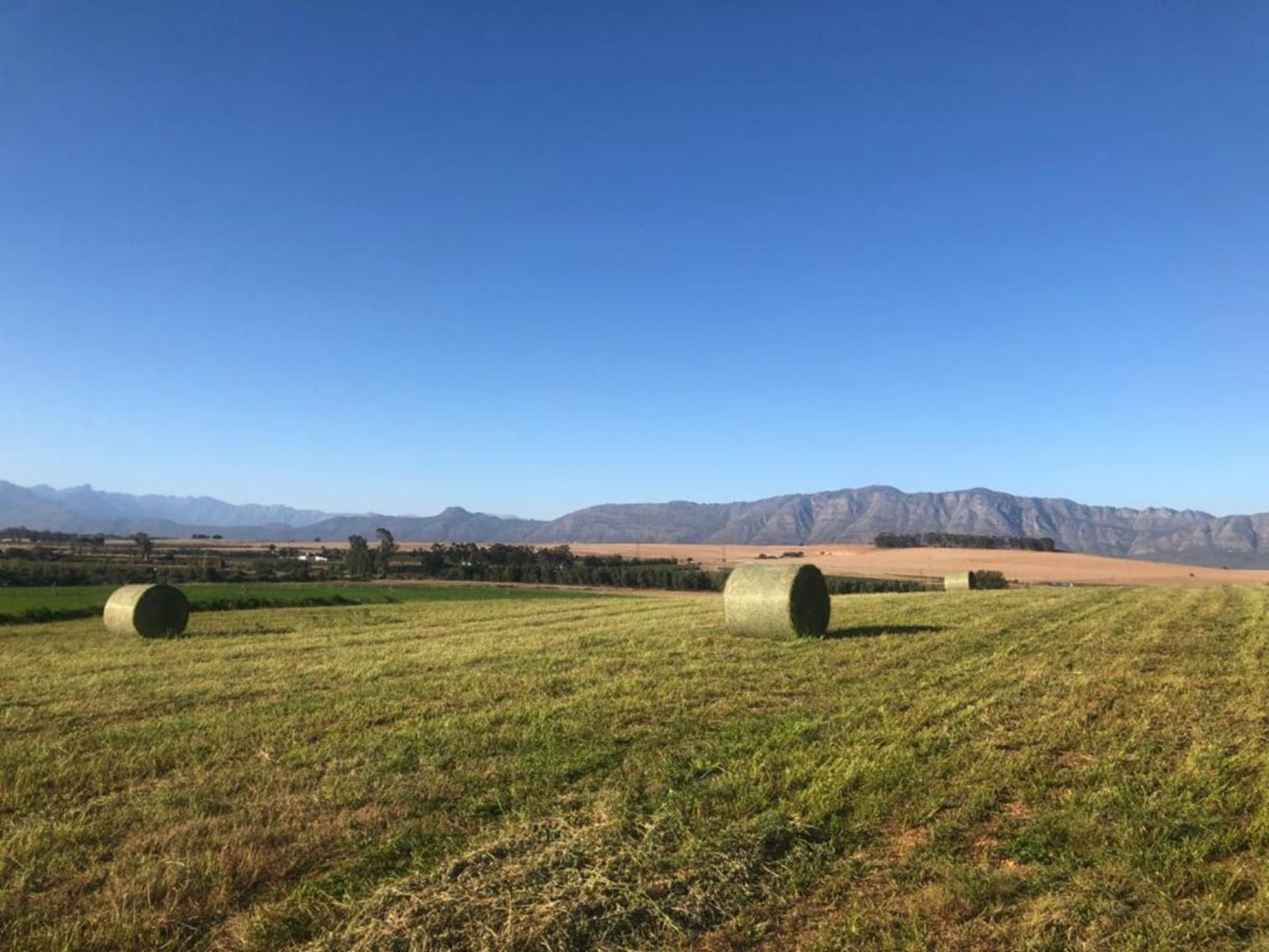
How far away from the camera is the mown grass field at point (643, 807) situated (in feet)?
13.9

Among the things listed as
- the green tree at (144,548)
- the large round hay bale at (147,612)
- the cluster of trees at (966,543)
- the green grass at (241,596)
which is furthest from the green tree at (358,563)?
the cluster of trees at (966,543)

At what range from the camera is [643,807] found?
5.81 m

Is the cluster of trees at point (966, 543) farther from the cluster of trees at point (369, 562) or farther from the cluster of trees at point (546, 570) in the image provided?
the cluster of trees at point (369, 562)

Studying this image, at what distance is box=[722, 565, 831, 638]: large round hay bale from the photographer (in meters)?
16.0

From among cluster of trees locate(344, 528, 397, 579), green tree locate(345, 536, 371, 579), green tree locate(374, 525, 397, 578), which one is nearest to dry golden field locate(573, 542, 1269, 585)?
green tree locate(374, 525, 397, 578)

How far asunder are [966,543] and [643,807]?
10425cm

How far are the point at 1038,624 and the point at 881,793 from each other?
13.3m

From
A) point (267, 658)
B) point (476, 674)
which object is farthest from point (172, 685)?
point (476, 674)

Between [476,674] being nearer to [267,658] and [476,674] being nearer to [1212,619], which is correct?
[267,658]

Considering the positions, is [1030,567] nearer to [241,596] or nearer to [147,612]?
[241,596]

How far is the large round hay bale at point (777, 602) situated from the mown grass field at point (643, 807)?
3.69 meters

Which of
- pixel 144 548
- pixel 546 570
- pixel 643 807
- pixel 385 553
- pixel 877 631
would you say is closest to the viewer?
pixel 643 807

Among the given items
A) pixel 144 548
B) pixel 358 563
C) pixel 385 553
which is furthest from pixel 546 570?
pixel 144 548

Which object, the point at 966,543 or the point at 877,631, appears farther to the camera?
the point at 966,543
